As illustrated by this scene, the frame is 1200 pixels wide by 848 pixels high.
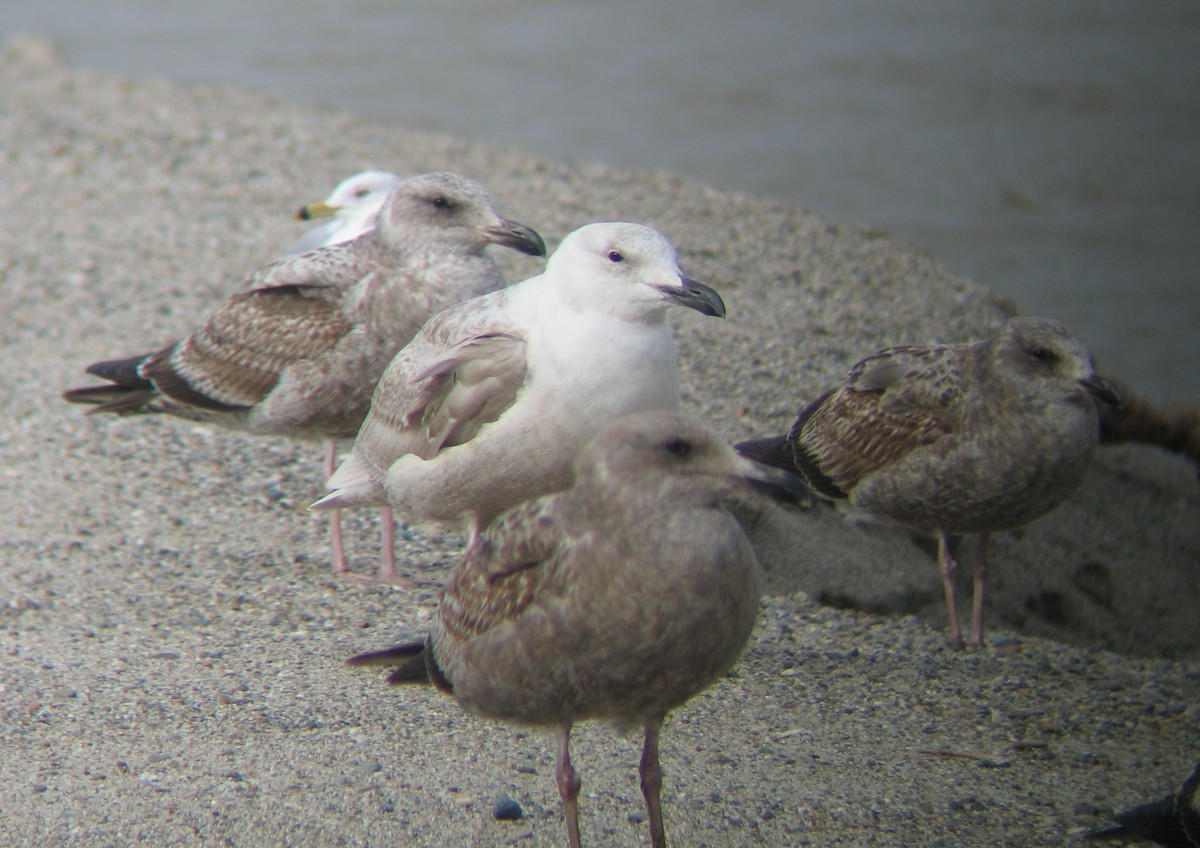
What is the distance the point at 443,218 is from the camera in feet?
17.5

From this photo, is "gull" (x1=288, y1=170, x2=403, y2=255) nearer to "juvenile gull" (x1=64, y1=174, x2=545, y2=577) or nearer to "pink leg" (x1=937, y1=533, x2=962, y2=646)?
"juvenile gull" (x1=64, y1=174, x2=545, y2=577)

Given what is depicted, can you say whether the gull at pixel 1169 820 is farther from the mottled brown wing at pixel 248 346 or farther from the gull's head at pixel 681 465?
the mottled brown wing at pixel 248 346

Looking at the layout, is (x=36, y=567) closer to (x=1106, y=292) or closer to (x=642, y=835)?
(x=642, y=835)

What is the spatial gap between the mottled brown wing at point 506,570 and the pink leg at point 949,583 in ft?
7.62

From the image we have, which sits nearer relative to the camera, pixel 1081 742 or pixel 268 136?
pixel 1081 742

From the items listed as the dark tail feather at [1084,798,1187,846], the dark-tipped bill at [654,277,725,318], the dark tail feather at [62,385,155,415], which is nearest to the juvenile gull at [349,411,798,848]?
the dark-tipped bill at [654,277,725,318]

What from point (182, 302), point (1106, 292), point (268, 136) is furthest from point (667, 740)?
point (1106, 292)

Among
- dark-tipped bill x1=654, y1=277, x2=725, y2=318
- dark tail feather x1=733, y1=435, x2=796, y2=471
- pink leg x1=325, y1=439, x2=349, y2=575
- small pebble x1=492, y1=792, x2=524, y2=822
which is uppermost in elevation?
dark-tipped bill x1=654, y1=277, x2=725, y2=318

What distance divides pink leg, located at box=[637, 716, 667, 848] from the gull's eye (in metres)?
0.73

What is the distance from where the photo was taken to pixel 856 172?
15.0 meters

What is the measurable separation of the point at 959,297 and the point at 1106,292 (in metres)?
5.85

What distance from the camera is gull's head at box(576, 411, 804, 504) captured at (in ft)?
10.8

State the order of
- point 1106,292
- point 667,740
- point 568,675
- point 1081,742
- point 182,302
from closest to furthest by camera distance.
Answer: point 568,675
point 667,740
point 1081,742
point 182,302
point 1106,292

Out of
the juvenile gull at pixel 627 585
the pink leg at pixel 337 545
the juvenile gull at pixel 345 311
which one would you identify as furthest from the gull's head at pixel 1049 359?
the pink leg at pixel 337 545
